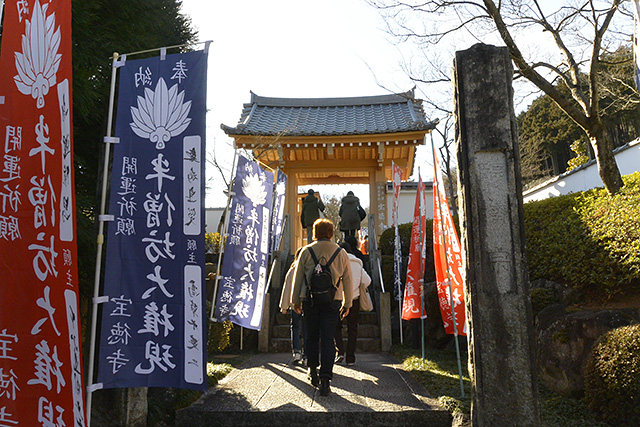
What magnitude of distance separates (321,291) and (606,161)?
17.1ft

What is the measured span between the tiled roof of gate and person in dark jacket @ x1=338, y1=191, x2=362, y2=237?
2545mm

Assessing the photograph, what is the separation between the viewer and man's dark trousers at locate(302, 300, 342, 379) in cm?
455

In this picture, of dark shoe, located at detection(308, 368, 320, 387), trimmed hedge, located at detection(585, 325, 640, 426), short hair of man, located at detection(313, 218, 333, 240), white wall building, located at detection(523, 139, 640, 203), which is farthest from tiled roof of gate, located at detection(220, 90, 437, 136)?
trimmed hedge, located at detection(585, 325, 640, 426)

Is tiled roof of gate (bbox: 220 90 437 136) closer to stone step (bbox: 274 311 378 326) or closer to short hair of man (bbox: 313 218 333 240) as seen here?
stone step (bbox: 274 311 378 326)

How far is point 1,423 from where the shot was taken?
2.76 meters

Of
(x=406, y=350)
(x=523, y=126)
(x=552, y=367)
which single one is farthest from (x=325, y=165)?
(x=523, y=126)

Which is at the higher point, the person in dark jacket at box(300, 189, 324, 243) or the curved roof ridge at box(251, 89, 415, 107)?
the curved roof ridge at box(251, 89, 415, 107)

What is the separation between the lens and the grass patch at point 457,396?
12.5 ft

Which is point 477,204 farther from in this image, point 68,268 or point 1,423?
point 1,423

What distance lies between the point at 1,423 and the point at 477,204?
3565mm

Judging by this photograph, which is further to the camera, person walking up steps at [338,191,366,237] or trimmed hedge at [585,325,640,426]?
person walking up steps at [338,191,366,237]

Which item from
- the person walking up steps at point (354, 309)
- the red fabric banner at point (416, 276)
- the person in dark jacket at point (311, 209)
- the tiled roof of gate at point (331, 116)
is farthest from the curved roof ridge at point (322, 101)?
the person walking up steps at point (354, 309)

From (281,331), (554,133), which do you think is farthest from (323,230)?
(554,133)

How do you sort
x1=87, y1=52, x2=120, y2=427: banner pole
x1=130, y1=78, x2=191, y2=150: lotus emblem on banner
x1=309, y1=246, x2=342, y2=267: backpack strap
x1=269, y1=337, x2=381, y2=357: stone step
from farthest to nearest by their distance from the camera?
x1=269, y1=337, x2=381, y2=357: stone step
x1=309, y1=246, x2=342, y2=267: backpack strap
x1=130, y1=78, x2=191, y2=150: lotus emblem on banner
x1=87, y1=52, x2=120, y2=427: banner pole
